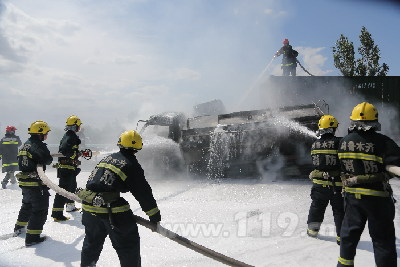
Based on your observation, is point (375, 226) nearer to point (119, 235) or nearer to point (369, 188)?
point (369, 188)

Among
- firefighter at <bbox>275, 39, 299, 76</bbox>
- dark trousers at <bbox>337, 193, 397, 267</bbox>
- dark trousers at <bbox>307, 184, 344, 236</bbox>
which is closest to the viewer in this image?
dark trousers at <bbox>337, 193, 397, 267</bbox>

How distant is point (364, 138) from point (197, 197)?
439 centimetres

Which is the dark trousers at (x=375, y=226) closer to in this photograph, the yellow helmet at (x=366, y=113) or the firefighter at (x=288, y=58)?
the yellow helmet at (x=366, y=113)

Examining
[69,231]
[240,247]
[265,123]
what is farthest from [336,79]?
[69,231]

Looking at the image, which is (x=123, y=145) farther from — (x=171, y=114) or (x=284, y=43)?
(x=284, y=43)

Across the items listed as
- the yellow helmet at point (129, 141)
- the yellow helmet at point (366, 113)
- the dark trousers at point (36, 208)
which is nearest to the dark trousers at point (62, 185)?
the dark trousers at point (36, 208)

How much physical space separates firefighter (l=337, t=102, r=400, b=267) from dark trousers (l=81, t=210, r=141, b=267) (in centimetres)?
204

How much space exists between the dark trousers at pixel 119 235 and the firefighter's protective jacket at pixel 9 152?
277 inches

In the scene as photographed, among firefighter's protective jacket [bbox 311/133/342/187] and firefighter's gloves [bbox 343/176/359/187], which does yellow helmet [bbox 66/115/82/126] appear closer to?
firefighter's protective jacket [bbox 311/133/342/187]

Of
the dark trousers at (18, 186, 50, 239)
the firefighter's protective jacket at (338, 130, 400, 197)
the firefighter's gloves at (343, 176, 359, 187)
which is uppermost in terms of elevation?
the firefighter's protective jacket at (338, 130, 400, 197)

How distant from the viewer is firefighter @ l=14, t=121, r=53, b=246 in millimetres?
4316

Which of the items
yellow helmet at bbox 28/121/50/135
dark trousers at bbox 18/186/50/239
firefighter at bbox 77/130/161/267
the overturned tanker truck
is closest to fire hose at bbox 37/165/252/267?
firefighter at bbox 77/130/161/267

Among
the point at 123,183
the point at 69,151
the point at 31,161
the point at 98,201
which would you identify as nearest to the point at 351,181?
the point at 123,183

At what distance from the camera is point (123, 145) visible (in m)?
3.06
